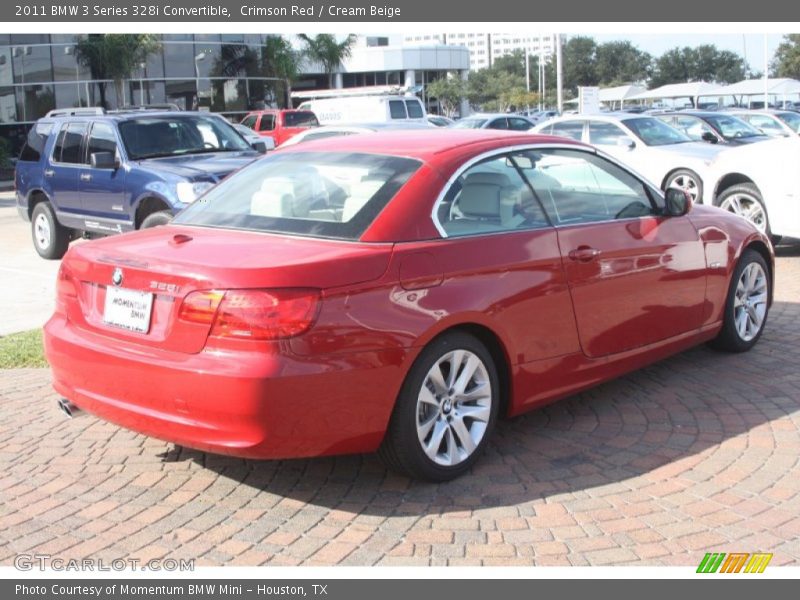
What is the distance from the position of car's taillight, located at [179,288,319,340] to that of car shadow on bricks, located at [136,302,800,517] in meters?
0.94

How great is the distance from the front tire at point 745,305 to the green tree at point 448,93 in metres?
64.4

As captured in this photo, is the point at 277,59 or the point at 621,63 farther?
the point at 621,63

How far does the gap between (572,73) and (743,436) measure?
350 feet

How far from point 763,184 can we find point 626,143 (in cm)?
415

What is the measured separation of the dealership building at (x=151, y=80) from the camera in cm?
3556

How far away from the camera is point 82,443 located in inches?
210

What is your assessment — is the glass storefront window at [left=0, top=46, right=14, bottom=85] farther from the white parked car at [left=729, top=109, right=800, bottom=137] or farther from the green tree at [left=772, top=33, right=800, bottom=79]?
the green tree at [left=772, top=33, right=800, bottom=79]

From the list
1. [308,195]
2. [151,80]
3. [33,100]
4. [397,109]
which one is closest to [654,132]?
[308,195]

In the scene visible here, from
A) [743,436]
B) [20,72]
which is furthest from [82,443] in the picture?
[20,72]

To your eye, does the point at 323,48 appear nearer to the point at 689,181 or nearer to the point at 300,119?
the point at 300,119

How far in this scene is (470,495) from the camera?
448cm

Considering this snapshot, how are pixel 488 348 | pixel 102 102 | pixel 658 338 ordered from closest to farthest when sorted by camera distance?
1. pixel 488 348
2. pixel 658 338
3. pixel 102 102

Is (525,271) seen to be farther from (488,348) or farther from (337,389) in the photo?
(337,389)
